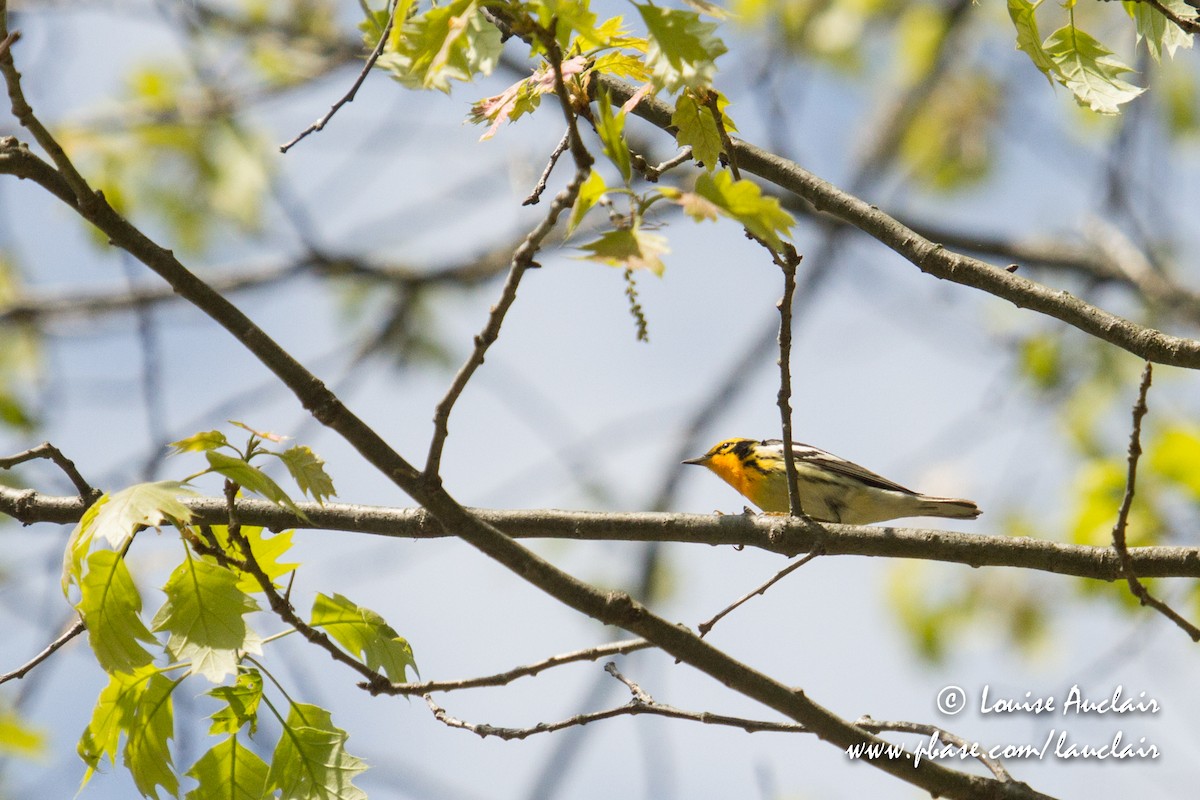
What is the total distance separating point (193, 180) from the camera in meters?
9.04

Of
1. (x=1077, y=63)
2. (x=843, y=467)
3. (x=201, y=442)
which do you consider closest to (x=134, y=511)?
(x=201, y=442)

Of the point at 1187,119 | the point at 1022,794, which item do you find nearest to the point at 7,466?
the point at 1022,794

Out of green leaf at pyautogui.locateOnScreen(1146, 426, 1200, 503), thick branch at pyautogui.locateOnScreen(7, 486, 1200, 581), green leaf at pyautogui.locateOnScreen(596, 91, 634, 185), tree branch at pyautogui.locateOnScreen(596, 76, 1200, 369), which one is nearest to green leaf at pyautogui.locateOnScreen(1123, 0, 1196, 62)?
tree branch at pyautogui.locateOnScreen(596, 76, 1200, 369)

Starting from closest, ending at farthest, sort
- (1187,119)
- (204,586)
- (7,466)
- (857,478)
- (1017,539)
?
(204,586) < (7,466) < (1017,539) < (857,478) < (1187,119)

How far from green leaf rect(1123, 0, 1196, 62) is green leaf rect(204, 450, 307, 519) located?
7.98ft

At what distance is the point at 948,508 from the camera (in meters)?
5.55

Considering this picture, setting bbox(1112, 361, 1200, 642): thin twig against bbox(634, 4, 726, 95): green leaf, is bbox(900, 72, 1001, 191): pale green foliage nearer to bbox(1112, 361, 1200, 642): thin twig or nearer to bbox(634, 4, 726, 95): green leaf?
bbox(1112, 361, 1200, 642): thin twig

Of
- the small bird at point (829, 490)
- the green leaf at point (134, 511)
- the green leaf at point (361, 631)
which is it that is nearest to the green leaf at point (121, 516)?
the green leaf at point (134, 511)

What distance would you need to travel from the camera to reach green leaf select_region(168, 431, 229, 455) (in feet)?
7.64

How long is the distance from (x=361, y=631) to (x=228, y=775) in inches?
16.9

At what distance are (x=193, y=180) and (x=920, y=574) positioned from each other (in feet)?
21.3

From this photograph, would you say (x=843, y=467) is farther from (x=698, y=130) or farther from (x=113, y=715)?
(x=113, y=715)

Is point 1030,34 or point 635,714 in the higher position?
point 1030,34

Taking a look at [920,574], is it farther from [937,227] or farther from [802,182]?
[802,182]
